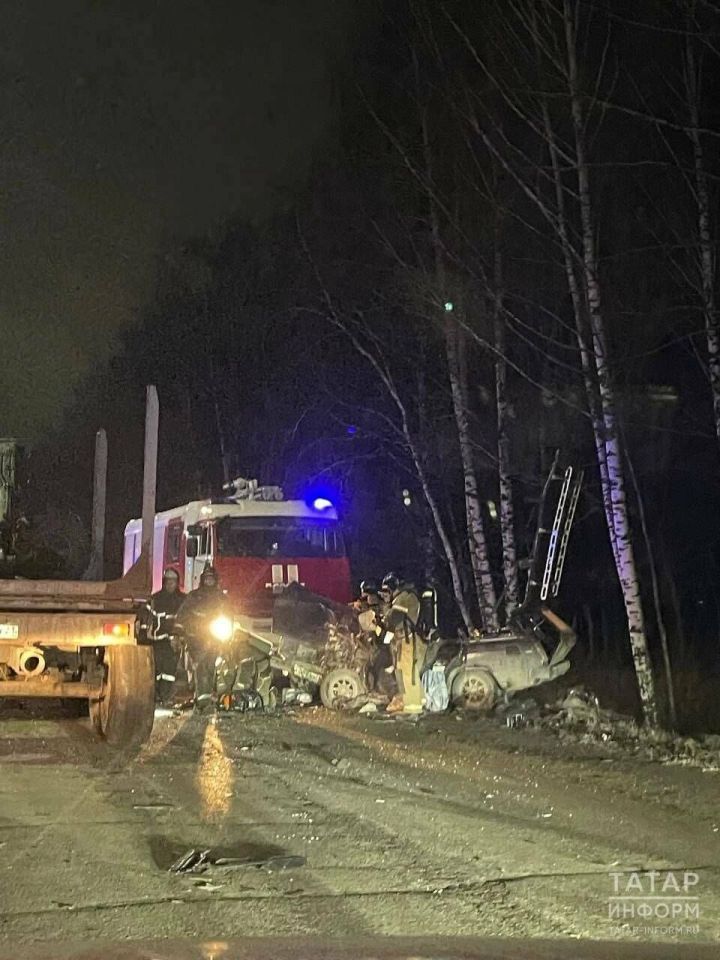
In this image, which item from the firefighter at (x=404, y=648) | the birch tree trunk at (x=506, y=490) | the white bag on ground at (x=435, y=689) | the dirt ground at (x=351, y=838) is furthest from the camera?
the birch tree trunk at (x=506, y=490)

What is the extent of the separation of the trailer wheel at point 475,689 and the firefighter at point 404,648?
1.83ft

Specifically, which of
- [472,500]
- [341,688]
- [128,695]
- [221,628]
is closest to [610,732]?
[341,688]

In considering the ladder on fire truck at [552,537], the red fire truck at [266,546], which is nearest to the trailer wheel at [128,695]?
the red fire truck at [266,546]

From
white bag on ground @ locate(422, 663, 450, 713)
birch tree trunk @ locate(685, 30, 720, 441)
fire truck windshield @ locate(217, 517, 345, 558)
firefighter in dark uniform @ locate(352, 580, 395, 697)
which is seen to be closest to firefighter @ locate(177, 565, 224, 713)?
firefighter in dark uniform @ locate(352, 580, 395, 697)

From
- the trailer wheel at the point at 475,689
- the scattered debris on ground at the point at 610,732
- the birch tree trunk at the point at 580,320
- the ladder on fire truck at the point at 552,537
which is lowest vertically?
the scattered debris on ground at the point at 610,732

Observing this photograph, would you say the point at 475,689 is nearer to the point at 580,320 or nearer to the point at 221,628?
the point at 221,628

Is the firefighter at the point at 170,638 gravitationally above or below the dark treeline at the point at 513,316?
below

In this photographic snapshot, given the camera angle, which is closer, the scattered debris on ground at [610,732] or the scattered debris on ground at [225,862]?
the scattered debris on ground at [225,862]

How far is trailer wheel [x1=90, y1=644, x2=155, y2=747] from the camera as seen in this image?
1050 cm

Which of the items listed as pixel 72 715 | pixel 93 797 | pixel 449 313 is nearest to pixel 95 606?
pixel 93 797

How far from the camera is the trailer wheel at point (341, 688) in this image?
46.6ft

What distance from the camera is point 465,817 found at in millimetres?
7773

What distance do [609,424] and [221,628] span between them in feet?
18.1

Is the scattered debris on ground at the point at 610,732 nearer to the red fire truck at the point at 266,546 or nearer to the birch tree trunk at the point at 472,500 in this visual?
the birch tree trunk at the point at 472,500
